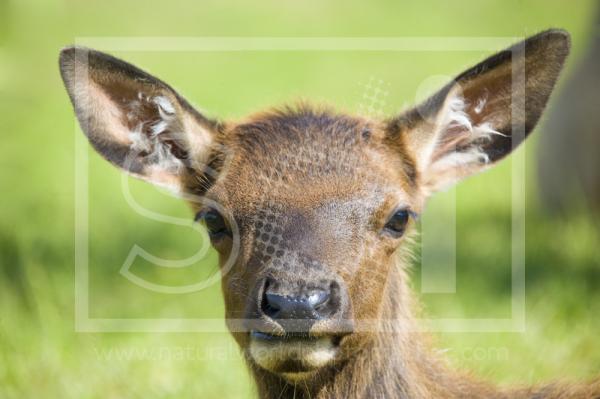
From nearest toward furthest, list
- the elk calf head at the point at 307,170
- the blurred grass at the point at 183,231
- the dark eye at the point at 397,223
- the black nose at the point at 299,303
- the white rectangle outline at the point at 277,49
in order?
the black nose at the point at 299,303, the elk calf head at the point at 307,170, the dark eye at the point at 397,223, the blurred grass at the point at 183,231, the white rectangle outline at the point at 277,49

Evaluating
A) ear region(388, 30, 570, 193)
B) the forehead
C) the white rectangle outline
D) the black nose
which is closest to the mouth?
the black nose

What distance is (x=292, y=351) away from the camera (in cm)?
497

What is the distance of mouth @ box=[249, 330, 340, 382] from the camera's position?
4.95 m

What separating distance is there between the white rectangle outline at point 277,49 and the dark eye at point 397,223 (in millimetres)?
557

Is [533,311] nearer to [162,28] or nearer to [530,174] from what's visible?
[530,174]

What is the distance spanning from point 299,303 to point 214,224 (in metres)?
1.08

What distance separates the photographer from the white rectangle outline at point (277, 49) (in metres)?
8.70

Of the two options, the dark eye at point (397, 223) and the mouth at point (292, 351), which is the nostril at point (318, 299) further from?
the dark eye at point (397, 223)

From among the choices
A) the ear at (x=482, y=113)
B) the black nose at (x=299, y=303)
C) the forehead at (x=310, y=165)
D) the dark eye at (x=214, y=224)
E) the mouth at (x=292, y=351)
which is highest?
the ear at (x=482, y=113)

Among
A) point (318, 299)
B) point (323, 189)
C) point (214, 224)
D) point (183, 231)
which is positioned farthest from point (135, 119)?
point (183, 231)

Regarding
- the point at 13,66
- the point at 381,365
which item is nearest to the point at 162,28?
the point at 13,66

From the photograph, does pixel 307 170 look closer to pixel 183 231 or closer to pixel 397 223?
pixel 397 223

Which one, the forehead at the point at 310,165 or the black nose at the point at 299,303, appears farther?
the forehead at the point at 310,165

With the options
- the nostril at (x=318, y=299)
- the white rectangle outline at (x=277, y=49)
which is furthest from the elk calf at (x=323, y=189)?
the white rectangle outline at (x=277, y=49)
